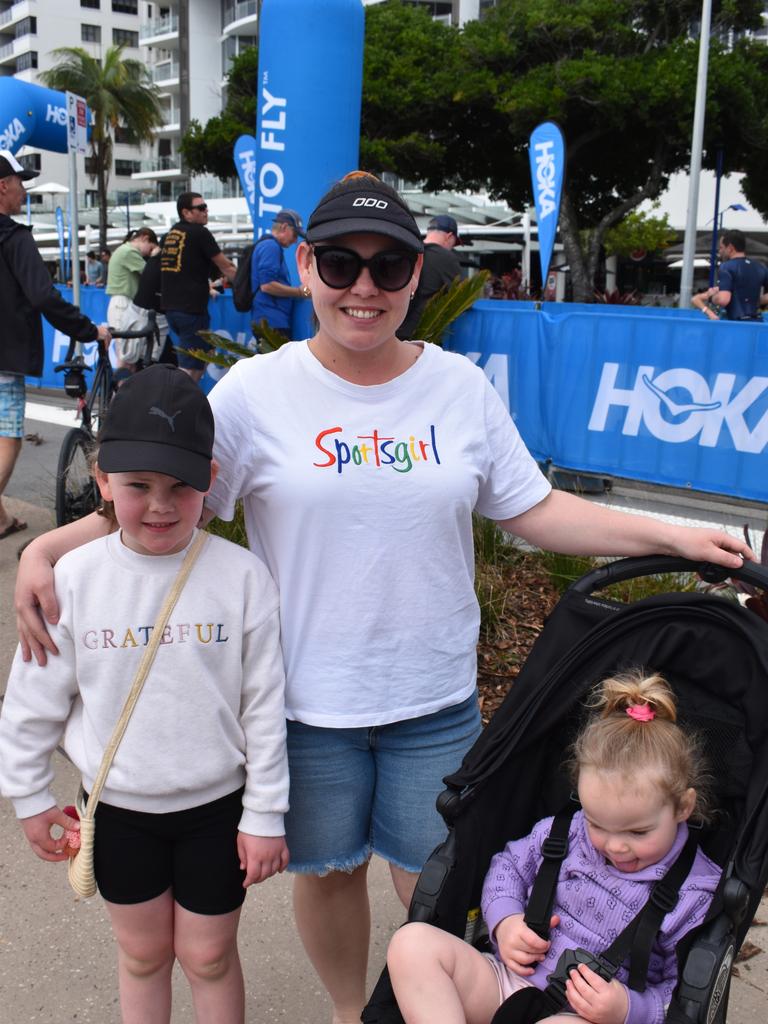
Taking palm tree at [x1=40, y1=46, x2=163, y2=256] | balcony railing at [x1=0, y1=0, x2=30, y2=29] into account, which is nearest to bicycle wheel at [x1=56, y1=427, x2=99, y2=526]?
palm tree at [x1=40, y1=46, x2=163, y2=256]

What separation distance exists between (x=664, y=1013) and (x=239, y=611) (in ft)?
3.56

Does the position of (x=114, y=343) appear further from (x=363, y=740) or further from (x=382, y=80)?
(x=382, y=80)

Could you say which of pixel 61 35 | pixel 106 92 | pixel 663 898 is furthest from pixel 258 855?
pixel 61 35

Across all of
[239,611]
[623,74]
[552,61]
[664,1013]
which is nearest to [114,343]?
[239,611]

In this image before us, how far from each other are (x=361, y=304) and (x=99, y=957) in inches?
80.4

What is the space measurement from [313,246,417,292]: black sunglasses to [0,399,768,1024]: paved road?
191 centimetres

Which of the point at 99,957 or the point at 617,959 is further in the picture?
the point at 99,957

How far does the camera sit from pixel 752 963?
278 centimetres

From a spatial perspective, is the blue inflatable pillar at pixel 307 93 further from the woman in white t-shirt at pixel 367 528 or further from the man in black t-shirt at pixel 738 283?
the woman in white t-shirt at pixel 367 528

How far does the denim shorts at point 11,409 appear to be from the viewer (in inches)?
232

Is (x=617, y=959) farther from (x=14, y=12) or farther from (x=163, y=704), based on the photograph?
(x=14, y=12)

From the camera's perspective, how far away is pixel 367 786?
7.09 ft

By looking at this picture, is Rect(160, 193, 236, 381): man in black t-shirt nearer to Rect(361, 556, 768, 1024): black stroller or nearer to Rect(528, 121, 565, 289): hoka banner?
Rect(528, 121, 565, 289): hoka banner

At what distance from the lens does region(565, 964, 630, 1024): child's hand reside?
1684mm
